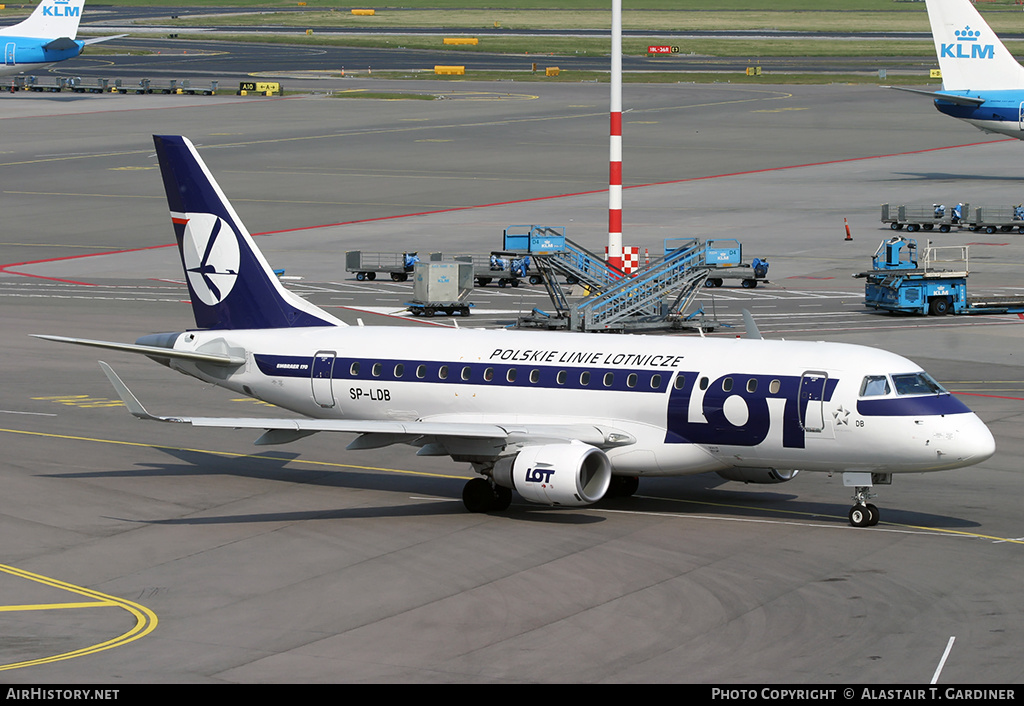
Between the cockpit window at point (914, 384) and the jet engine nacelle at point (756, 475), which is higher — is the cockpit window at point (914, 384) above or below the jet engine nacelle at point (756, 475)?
above

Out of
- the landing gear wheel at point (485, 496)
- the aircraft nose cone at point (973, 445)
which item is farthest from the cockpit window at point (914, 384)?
the landing gear wheel at point (485, 496)

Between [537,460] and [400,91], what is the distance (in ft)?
501

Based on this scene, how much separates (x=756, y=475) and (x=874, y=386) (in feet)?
14.7

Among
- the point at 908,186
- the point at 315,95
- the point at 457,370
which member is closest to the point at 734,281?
the point at 908,186

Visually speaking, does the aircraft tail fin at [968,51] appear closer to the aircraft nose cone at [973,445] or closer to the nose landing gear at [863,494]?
the nose landing gear at [863,494]

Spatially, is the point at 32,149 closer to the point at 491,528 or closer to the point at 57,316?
the point at 57,316

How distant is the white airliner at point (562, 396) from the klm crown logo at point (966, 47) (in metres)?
74.2

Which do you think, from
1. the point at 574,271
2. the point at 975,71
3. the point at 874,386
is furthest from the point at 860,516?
the point at 975,71

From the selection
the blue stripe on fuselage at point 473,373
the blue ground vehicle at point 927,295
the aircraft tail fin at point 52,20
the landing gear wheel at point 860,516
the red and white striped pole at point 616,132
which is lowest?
the landing gear wheel at point 860,516

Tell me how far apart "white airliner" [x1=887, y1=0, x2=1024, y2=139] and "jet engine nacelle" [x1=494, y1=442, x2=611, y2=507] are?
80294 mm

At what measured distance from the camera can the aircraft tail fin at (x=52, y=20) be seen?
16462 cm

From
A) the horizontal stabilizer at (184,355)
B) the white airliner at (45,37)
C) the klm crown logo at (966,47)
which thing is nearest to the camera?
the horizontal stabilizer at (184,355)

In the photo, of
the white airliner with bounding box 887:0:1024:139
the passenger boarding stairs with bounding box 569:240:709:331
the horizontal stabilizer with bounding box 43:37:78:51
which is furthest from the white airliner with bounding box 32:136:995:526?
the horizontal stabilizer with bounding box 43:37:78:51

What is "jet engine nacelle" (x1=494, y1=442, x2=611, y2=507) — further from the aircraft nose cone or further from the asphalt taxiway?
the aircraft nose cone
